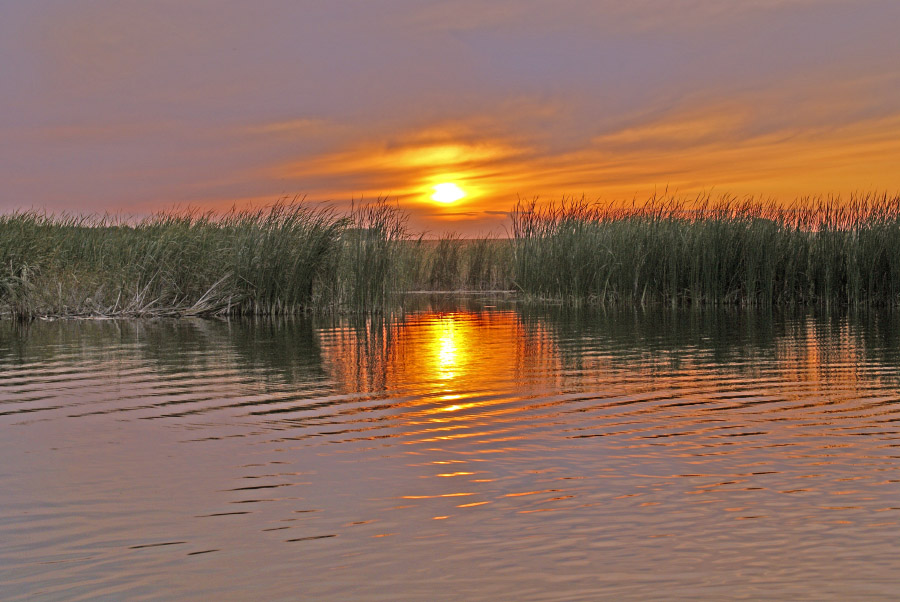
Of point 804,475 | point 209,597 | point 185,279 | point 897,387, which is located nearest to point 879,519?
point 804,475

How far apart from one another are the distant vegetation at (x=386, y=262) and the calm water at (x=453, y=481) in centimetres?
981

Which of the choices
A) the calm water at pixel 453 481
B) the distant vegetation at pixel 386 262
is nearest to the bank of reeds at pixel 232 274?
the distant vegetation at pixel 386 262

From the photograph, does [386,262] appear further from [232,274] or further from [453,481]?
[453,481]

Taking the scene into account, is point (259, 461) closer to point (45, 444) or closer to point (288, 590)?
point (45, 444)

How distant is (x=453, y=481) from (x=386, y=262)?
14.9 metres

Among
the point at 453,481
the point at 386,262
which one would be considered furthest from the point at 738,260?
the point at 453,481

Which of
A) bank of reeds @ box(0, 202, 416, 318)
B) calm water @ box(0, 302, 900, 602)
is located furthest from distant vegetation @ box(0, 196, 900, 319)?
calm water @ box(0, 302, 900, 602)

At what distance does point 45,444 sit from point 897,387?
653 cm

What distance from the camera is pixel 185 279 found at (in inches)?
786

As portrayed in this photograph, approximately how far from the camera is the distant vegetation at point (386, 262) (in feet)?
62.8

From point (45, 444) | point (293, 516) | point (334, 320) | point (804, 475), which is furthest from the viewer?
point (334, 320)

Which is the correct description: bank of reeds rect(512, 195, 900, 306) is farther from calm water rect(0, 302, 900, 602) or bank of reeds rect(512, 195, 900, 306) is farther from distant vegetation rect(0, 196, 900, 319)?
calm water rect(0, 302, 900, 602)

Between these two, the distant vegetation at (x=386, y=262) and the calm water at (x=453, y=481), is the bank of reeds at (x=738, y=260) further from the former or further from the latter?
the calm water at (x=453, y=481)

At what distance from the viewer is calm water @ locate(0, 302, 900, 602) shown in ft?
10.2
